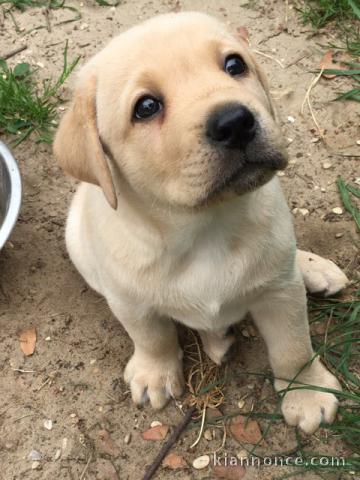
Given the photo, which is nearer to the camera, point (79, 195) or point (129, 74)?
point (129, 74)

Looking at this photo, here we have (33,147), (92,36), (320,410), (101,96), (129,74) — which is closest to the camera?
(129,74)

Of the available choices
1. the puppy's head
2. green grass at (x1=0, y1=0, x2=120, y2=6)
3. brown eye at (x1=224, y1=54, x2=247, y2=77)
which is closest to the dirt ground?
green grass at (x1=0, y1=0, x2=120, y2=6)

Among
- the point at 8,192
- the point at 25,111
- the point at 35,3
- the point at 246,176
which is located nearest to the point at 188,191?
the point at 246,176

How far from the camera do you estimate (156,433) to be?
121 inches

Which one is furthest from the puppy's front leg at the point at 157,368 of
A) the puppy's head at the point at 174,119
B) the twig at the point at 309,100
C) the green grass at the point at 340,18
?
the green grass at the point at 340,18

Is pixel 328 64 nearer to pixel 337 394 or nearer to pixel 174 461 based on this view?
pixel 337 394

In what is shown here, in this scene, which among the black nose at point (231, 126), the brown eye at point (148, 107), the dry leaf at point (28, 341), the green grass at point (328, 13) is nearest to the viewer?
the black nose at point (231, 126)

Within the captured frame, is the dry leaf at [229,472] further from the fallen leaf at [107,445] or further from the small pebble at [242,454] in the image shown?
the fallen leaf at [107,445]

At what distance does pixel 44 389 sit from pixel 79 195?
1.05 m

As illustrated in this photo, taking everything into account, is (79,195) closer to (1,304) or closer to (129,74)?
(1,304)

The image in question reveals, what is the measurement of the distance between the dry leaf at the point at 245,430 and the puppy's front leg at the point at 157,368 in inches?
12.7

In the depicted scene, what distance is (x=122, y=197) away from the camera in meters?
2.34

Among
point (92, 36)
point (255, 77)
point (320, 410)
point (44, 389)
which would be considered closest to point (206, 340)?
point (320, 410)

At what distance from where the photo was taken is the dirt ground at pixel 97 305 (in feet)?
10.00
